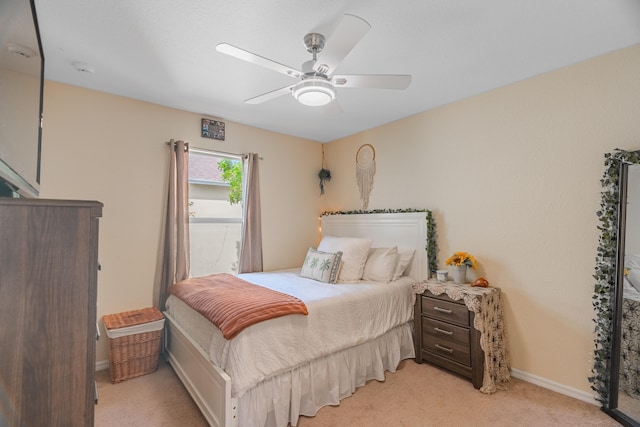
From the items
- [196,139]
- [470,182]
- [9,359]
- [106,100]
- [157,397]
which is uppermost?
[106,100]

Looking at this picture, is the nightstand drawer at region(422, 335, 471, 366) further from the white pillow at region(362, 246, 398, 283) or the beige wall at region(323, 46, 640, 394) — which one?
the white pillow at region(362, 246, 398, 283)

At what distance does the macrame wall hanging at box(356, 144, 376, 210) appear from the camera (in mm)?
3803

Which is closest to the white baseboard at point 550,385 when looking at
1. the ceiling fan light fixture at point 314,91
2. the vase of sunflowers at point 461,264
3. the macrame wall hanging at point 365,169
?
the vase of sunflowers at point 461,264

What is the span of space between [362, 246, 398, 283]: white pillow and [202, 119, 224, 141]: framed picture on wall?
2246 mm

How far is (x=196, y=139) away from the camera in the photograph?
3.30 meters

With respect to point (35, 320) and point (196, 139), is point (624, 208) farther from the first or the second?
point (196, 139)

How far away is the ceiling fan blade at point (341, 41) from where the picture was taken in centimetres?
137

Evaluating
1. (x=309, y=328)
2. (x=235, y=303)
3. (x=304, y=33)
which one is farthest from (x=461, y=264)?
Answer: (x=304, y=33)

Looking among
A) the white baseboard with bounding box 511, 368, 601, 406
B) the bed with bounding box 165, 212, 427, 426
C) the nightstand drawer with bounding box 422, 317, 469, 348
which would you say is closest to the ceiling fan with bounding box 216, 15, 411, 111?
the bed with bounding box 165, 212, 427, 426

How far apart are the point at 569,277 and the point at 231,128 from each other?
363 cm

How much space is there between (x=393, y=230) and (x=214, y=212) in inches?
84.5

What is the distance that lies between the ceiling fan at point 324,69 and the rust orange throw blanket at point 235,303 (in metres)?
1.38

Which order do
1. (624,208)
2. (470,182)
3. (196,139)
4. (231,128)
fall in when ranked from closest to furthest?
(624,208) < (470,182) < (196,139) < (231,128)

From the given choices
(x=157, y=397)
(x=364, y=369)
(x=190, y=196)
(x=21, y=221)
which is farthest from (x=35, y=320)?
(x=190, y=196)
